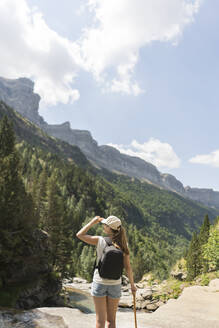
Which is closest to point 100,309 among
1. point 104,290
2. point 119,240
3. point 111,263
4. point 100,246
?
point 104,290

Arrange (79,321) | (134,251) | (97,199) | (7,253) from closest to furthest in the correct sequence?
(79,321) < (7,253) < (134,251) < (97,199)

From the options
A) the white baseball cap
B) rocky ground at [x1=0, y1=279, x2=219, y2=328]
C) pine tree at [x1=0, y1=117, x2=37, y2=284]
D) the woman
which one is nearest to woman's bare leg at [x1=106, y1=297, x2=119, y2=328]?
the woman

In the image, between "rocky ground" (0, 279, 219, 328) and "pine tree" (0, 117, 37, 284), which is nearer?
"rocky ground" (0, 279, 219, 328)

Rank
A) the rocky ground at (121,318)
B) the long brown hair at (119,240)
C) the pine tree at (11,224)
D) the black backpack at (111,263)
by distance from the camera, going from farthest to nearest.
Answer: the pine tree at (11,224), the rocky ground at (121,318), the long brown hair at (119,240), the black backpack at (111,263)

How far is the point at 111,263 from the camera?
227 inches

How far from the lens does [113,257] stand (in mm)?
5781

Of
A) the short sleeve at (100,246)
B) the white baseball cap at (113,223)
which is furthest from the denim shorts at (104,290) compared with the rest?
the white baseball cap at (113,223)

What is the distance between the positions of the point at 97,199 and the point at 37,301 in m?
131

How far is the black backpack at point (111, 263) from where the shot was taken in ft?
18.8

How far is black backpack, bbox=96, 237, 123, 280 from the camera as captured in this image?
574 centimetres

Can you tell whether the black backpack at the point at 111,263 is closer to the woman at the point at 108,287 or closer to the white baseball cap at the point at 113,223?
the woman at the point at 108,287

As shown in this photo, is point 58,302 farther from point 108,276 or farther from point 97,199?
point 97,199

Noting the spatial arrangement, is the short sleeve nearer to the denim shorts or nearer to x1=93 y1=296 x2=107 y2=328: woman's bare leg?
the denim shorts

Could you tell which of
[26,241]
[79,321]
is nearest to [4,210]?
[26,241]
